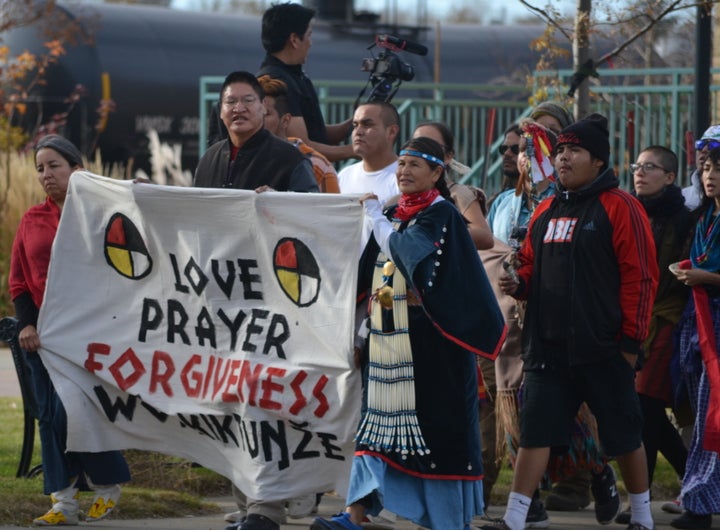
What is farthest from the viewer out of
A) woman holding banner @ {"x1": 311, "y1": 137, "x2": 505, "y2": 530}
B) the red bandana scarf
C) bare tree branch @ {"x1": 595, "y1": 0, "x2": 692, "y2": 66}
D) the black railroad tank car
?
the black railroad tank car

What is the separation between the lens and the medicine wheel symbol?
6324 millimetres

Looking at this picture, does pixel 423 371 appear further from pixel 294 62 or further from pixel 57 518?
pixel 294 62

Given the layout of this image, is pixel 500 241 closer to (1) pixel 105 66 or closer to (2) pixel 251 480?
(2) pixel 251 480

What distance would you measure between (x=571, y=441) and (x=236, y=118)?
2.32m

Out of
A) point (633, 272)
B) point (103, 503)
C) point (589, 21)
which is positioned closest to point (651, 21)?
point (589, 21)

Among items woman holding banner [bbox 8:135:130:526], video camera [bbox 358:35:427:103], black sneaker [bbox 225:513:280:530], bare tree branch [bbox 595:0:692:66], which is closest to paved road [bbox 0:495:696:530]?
woman holding banner [bbox 8:135:130:526]

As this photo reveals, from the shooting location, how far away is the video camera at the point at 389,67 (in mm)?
8227

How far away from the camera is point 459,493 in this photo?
19.8 feet

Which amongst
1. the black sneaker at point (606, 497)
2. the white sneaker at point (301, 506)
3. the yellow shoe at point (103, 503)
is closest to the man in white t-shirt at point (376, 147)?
the white sneaker at point (301, 506)

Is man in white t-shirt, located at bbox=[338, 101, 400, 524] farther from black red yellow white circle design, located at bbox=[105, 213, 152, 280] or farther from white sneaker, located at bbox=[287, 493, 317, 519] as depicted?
white sneaker, located at bbox=[287, 493, 317, 519]

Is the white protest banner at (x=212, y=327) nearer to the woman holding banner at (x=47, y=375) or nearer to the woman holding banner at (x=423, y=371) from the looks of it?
the woman holding banner at (x=47, y=375)

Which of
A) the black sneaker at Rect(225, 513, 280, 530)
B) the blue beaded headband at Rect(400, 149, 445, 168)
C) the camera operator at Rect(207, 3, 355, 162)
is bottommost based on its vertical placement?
the black sneaker at Rect(225, 513, 280, 530)

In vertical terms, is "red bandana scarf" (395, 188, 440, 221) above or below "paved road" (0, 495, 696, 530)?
above

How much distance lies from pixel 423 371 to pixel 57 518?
1.95m
